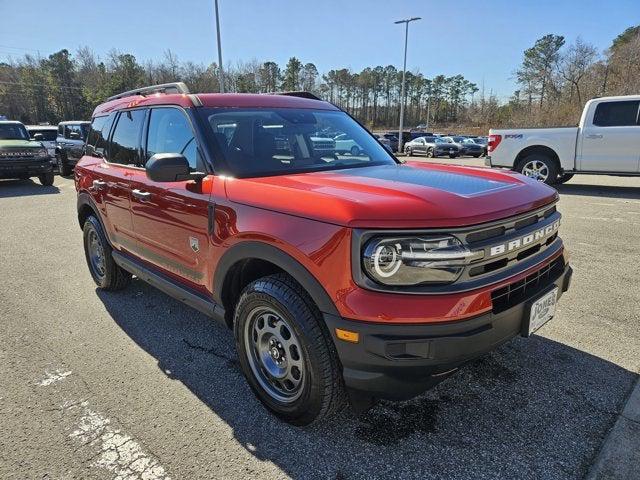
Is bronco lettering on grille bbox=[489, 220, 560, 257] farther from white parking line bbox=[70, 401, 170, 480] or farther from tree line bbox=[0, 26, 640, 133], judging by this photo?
tree line bbox=[0, 26, 640, 133]

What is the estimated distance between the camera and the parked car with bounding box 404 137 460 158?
3027 cm

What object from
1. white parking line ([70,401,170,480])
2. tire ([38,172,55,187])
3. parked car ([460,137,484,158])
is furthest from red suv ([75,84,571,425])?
parked car ([460,137,484,158])

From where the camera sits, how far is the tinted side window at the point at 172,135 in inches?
118

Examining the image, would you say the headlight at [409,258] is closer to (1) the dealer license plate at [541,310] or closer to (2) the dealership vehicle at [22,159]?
(1) the dealer license plate at [541,310]

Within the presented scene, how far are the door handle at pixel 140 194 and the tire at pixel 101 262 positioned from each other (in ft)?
3.58

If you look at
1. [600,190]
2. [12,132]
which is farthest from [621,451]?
[12,132]

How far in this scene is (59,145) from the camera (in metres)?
16.8

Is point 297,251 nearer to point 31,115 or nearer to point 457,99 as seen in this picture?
point 31,115

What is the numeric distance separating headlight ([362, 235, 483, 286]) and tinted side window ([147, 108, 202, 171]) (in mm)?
1496

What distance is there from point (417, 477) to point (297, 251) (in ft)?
4.01

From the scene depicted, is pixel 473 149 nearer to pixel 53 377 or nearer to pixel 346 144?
pixel 346 144

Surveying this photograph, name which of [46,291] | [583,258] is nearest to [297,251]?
[46,291]

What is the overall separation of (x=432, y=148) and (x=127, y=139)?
28.8m

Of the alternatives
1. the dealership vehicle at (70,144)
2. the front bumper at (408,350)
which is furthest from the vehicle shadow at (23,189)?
the front bumper at (408,350)
